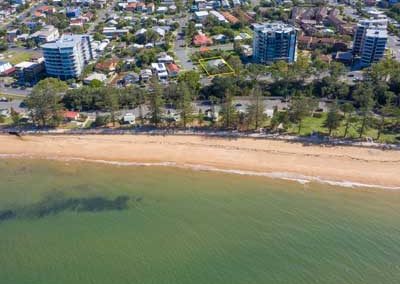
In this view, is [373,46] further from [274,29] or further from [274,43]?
[274,29]

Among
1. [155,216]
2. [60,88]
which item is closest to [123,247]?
[155,216]

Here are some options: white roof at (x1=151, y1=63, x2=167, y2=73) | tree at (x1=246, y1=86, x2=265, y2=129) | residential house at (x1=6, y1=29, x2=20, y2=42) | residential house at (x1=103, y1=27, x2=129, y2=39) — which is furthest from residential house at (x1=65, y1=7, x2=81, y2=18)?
tree at (x1=246, y1=86, x2=265, y2=129)

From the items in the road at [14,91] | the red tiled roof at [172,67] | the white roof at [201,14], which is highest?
the white roof at [201,14]

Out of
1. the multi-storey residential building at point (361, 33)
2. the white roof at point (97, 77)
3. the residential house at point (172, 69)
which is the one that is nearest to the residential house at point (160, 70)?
the residential house at point (172, 69)

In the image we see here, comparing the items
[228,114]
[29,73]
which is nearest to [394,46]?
[228,114]

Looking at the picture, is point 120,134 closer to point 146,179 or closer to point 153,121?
point 153,121

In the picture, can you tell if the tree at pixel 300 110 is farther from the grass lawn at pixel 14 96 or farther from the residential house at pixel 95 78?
the grass lawn at pixel 14 96

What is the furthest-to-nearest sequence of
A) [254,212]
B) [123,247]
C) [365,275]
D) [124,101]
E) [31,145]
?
[124,101]
[31,145]
[254,212]
[123,247]
[365,275]

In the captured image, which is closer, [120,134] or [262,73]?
[120,134]

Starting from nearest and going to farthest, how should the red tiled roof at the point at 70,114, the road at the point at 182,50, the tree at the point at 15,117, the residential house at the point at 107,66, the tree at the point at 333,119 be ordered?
the tree at the point at 333,119 → the tree at the point at 15,117 → the red tiled roof at the point at 70,114 → the residential house at the point at 107,66 → the road at the point at 182,50
